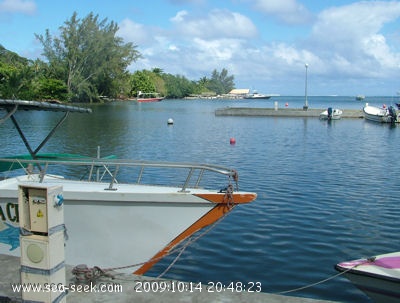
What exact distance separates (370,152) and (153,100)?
101051 millimetres

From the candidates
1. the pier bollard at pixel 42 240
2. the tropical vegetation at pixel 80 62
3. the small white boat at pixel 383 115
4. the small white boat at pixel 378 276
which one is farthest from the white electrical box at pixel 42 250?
the tropical vegetation at pixel 80 62

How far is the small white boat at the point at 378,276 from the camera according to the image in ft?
21.8

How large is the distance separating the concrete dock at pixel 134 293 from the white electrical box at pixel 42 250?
37.9 inches

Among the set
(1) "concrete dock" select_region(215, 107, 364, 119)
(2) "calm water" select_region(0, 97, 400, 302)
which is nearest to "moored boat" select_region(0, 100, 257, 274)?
(2) "calm water" select_region(0, 97, 400, 302)

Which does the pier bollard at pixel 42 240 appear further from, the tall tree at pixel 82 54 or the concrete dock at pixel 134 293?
the tall tree at pixel 82 54

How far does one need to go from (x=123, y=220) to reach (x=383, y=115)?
45529 mm

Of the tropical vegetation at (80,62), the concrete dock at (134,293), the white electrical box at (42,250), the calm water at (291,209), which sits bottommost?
the calm water at (291,209)

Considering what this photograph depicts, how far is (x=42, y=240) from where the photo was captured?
184 inches

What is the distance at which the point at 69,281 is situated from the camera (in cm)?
602

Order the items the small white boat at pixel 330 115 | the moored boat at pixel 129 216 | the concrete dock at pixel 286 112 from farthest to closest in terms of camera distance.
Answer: the concrete dock at pixel 286 112 < the small white boat at pixel 330 115 < the moored boat at pixel 129 216

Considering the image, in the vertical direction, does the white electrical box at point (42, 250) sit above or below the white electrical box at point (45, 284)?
above

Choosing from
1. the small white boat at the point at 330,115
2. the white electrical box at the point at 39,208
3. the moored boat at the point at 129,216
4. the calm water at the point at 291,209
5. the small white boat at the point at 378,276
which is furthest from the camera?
the small white boat at the point at 330,115

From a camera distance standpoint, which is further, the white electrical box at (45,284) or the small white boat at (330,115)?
the small white boat at (330,115)

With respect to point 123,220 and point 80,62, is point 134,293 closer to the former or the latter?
point 123,220
